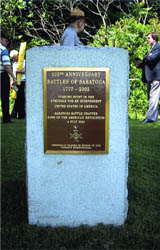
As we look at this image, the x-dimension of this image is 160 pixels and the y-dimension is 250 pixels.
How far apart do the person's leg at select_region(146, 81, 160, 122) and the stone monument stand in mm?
5715

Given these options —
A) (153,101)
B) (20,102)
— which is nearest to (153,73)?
(153,101)

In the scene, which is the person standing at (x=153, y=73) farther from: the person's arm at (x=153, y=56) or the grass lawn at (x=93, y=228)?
the grass lawn at (x=93, y=228)

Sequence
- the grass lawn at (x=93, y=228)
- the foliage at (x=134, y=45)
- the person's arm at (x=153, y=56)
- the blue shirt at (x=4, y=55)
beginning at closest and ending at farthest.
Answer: the grass lawn at (x=93, y=228) < the blue shirt at (x=4, y=55) < the person's arm at (x=153, y=56) < the foliage at (x=134, y=45)

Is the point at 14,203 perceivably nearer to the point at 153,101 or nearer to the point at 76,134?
the point at 76,134

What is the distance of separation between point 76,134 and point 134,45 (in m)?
8.95

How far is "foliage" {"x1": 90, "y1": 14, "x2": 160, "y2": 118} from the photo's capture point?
10305mm

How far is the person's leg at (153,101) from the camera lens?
8.47 meters

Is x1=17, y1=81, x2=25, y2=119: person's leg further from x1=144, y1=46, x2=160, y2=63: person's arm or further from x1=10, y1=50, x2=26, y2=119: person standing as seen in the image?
x1=144, y1=46, x2=160, y2=63: person's arm

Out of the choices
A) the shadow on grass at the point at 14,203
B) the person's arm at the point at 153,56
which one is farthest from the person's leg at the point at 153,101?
the shadow on grass at the point at 14,203

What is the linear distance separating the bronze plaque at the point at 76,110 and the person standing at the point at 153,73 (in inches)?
227

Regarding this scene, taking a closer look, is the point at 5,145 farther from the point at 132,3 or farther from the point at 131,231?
the point at 132,3

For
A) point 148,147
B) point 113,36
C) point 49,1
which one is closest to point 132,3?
point 113,36

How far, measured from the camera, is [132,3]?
12719mm

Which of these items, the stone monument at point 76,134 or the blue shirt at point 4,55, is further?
the blue shirt at point 4,55
